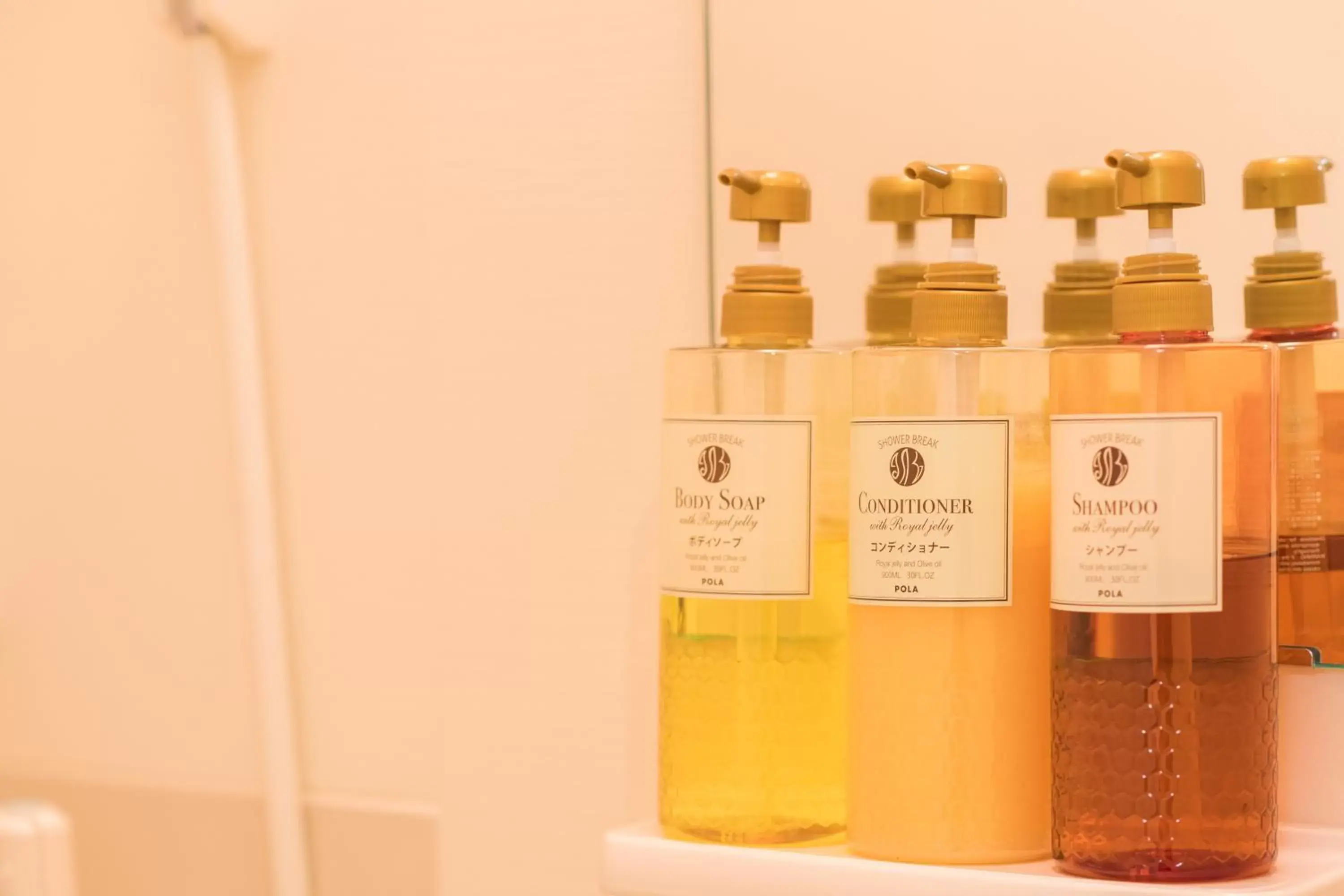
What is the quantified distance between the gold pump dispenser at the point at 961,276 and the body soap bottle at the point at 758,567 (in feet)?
0.14

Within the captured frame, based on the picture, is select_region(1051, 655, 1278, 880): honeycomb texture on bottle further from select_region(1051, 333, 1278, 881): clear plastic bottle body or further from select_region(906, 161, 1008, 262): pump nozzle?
select_region(906, 161, 1008, 262): pump nozzle

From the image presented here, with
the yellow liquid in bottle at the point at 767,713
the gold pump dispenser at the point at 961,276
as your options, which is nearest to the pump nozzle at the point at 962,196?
the gold pump dispenser at the point at 961,276

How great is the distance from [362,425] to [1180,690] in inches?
18.6

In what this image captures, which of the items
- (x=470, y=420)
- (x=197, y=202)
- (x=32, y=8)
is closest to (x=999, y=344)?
(x=470, y=420)

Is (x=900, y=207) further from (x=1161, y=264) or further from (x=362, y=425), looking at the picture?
(x=362, y=425)

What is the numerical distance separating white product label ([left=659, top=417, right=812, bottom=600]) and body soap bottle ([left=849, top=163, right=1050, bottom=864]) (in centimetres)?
2

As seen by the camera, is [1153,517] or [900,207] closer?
[1153,517]

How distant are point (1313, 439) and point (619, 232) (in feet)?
0.99

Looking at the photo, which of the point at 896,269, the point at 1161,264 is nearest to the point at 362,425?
the point at 896,269

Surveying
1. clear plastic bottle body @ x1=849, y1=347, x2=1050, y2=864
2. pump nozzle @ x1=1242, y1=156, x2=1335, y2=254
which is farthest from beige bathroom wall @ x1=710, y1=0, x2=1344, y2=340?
clear plastic bottle body @ x1=849, y1=347, x2=1050, y2=864

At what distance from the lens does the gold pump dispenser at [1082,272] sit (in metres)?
0.49

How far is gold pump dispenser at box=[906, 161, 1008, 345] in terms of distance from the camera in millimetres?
436

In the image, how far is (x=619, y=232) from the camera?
2.12 ft

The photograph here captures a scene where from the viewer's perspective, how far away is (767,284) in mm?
468
